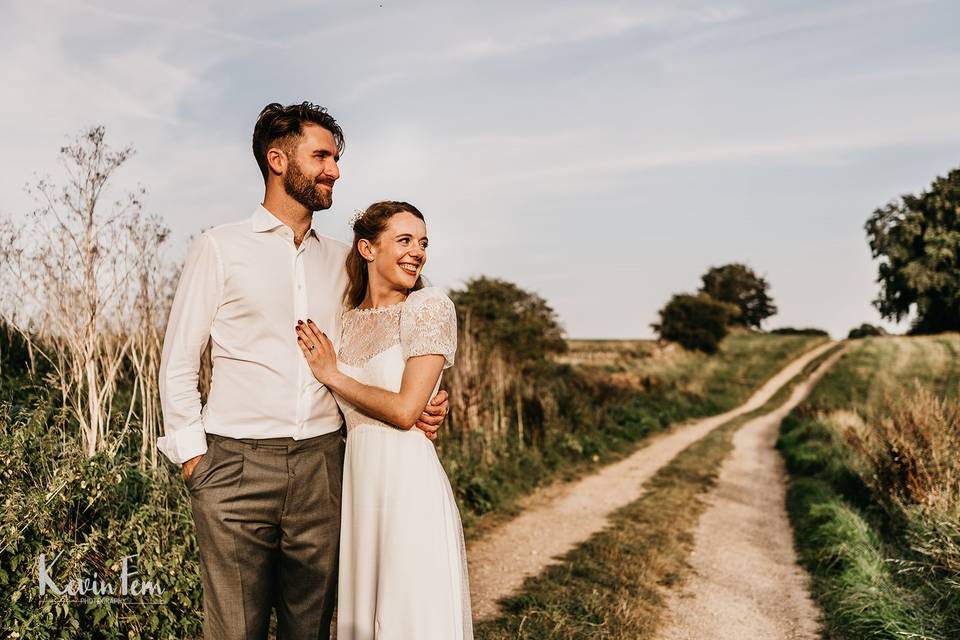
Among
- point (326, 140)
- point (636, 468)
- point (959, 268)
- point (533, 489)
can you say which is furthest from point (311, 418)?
point (959, 268)

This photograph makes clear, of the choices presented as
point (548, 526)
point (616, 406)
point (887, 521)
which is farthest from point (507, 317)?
point (887, 521)

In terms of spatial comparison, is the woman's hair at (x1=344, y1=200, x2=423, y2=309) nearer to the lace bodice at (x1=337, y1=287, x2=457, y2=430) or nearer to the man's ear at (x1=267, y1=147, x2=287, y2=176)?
the lace bodice at (x1=337, y1=287, x2=457, y2=430)

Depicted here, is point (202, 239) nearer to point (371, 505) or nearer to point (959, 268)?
point (371, 505)

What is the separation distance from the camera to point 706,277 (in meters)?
72.9

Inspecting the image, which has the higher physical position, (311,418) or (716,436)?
(311,418)

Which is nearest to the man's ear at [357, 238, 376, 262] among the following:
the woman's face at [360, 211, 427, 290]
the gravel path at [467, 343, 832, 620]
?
the woman's face at [360, 211, 427, 290]

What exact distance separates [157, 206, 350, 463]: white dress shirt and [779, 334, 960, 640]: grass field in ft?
13.9

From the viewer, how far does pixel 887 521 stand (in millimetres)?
7734

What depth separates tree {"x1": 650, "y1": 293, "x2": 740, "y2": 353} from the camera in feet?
126

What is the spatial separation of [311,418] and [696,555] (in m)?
5.77

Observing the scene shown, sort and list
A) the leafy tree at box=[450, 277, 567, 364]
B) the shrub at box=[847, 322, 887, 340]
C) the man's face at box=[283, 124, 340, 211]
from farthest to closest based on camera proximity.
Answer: the shrub at box=[847, 322, 887, 340]
the leafy tree at box=[450, 277, 567, 364]
the man's face at box=[283, 124, 340, 211]

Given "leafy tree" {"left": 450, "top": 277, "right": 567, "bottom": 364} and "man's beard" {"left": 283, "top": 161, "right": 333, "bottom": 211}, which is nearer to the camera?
"man's beard" {"left": 283, "top": 161, "right": 333, "bottom": 211}

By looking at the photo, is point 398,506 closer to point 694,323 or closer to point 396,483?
point 396,483

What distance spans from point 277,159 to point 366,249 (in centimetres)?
50
